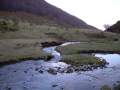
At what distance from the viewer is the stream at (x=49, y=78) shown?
106ft

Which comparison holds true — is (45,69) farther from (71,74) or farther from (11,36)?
(11,36)

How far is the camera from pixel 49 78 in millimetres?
36750

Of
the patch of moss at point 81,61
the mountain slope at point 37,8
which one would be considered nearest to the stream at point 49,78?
the patch of moss at point 81,61

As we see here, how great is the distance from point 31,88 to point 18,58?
825 inches

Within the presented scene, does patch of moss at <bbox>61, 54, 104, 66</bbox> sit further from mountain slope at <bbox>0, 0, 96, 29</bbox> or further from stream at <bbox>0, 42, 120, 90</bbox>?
mountain slope at <bbox>0, 0, 96, 29</bbox>

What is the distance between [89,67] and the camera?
146 ft

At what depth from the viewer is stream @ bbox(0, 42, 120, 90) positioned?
32.4 m

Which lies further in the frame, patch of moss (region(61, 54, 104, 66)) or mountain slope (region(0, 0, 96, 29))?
mountain slope (region(0, 0, 96, 29))

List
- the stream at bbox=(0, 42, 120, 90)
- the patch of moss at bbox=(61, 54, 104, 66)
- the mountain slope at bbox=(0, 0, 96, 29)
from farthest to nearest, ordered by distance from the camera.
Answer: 1. the mountain slope at bbox=(0, 0, 96, 29)
2. the patch of moss at bbox=(61, 54, 104, 66)
3. the stream at bbox=(0, 42, 120, 90)

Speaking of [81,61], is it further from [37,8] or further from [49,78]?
[37,8]

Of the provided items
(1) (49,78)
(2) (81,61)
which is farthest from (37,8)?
(1) (49,78)

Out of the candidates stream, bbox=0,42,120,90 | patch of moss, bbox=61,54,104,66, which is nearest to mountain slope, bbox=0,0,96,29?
patch of moss, bbox=61,54,104,66

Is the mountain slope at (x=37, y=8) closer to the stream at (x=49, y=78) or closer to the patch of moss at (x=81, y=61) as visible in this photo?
the patch of moss at (x=81, y=61)

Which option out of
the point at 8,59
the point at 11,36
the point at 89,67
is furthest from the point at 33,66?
the point at 11,36
